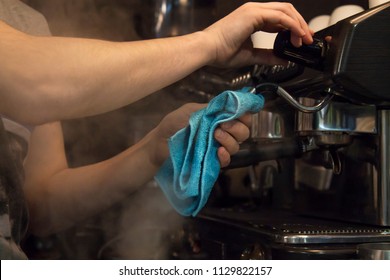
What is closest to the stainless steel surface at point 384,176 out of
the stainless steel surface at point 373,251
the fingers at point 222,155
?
the stainless steel surface at point 373,251

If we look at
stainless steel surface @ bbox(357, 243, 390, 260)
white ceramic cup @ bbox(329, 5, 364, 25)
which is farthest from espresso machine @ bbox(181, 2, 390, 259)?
white ceramic cup @ bbox(329, 5, 364, 25)

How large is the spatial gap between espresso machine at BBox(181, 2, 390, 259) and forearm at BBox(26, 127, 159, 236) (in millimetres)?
135

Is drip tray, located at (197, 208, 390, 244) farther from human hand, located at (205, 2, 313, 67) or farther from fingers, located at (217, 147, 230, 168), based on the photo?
human hand, located at (205, 2, 313, 67)

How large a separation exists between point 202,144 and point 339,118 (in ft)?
0.62

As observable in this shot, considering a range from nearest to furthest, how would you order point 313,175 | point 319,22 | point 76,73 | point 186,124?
point 76,73 → point 186,124 → point 319,22 → point 313,175

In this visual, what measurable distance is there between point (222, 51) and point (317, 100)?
0.41 ft

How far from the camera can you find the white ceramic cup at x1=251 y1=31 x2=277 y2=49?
606 mm

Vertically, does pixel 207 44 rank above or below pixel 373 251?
above

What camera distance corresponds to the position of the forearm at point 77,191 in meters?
0.75

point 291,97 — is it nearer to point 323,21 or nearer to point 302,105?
point 302,105

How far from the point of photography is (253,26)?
57 cm

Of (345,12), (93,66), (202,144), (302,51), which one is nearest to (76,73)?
(93,66)

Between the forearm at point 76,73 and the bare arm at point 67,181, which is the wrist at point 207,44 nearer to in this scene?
the forearm at point 76,73
